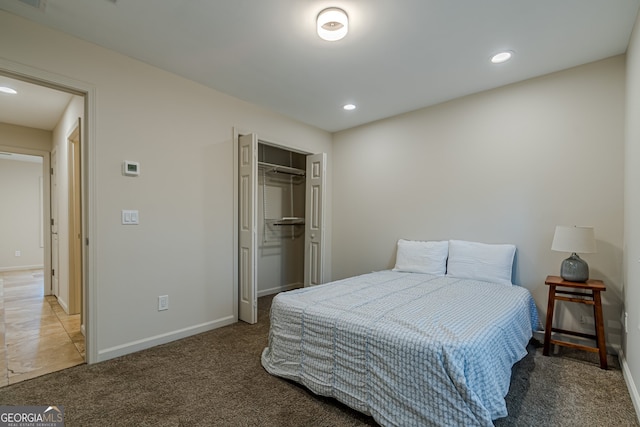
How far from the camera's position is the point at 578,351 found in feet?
8.39

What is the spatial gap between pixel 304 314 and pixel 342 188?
2.74m

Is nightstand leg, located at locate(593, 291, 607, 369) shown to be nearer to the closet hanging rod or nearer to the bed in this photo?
the bed

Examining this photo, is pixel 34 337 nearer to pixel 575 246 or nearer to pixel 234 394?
pixel 234 394

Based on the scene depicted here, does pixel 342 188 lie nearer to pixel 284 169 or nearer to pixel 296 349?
pixel 284 169

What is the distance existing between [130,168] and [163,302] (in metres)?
1.23

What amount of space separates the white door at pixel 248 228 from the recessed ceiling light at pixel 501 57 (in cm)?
230

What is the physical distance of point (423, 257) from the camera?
3.34 metres

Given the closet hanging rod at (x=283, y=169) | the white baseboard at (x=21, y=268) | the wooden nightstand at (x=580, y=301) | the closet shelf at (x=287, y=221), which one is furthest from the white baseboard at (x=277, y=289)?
the white baseboard at (x=21, y=268)

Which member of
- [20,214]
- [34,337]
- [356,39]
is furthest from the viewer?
[20,214]

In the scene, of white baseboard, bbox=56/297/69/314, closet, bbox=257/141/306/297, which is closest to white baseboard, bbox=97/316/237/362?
closet, bbox=257/141/306/297

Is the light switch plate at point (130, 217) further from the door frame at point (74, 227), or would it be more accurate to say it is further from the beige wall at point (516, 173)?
the beige wall at point (516, 173)

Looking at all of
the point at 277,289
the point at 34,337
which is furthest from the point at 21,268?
the point at 277,289

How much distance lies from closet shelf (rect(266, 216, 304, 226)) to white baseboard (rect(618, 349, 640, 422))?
12.8 feet

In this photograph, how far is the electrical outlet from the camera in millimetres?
2736
